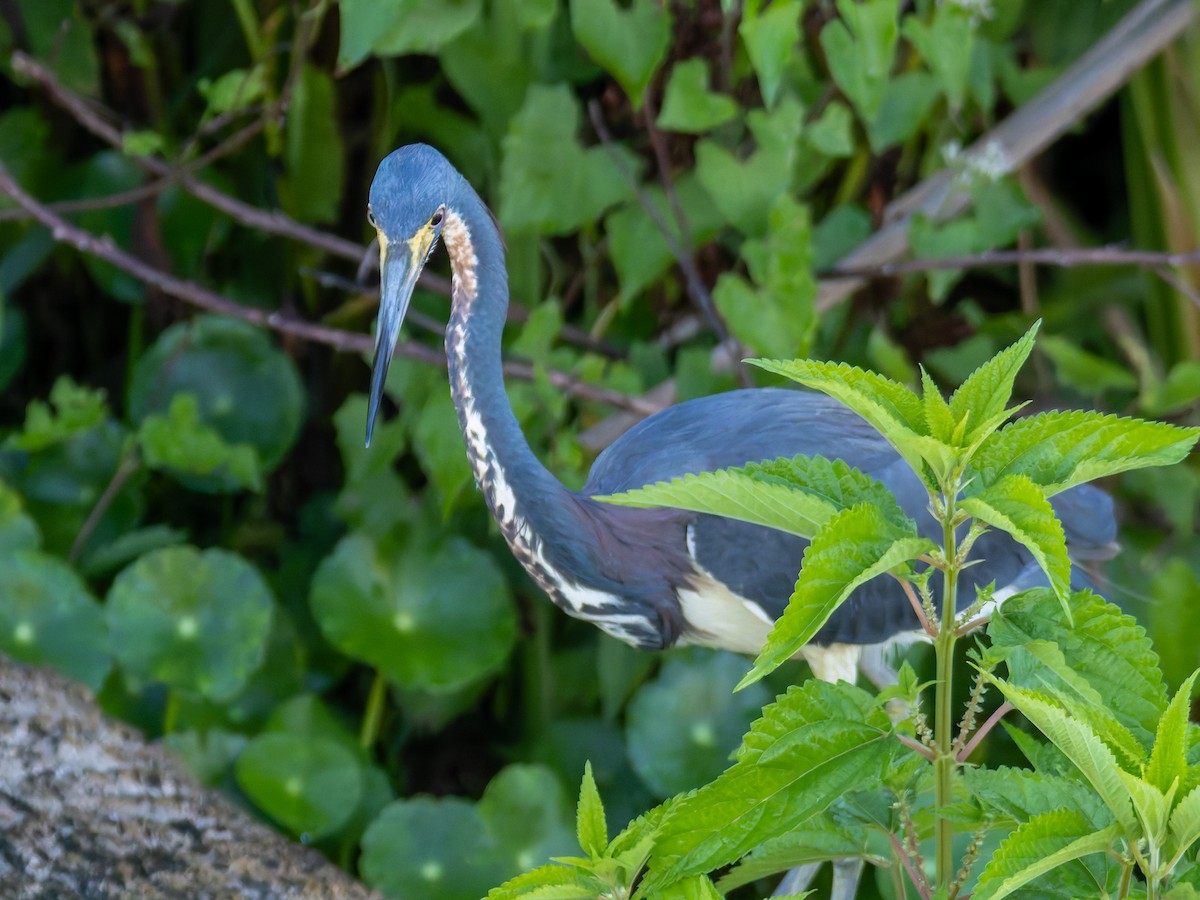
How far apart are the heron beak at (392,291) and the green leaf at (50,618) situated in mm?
770

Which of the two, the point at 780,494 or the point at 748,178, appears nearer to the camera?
the point at 780,494

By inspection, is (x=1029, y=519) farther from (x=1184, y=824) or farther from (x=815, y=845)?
(x=815, y=845)

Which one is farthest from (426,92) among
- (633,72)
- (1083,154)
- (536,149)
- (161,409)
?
(1083,154)

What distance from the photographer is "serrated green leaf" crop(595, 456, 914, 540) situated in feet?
2.34

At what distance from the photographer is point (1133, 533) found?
201 cm

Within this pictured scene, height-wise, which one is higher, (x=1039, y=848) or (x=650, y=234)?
(x=650, y=234)

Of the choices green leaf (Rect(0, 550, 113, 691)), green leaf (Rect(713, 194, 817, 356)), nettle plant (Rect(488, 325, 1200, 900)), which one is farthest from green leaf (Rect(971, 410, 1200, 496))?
green leaf (Rect(0, 550, 113, 691))

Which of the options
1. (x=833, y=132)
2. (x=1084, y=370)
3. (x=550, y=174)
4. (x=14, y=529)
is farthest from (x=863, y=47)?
(x=14, y=529)

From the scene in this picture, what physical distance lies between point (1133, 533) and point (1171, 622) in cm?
25

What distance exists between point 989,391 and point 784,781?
0.72 feet

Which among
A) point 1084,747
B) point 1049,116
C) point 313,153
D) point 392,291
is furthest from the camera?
point 313,153

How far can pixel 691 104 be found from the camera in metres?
1.73

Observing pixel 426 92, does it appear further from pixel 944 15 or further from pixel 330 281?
pixel 944 15

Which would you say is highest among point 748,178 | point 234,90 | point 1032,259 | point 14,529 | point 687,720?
point 234,90
